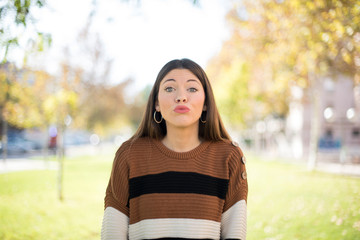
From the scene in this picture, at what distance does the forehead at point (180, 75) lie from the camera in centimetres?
238

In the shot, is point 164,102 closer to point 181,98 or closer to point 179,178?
point 181,98

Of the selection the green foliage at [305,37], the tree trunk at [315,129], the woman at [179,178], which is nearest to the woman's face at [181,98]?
the woman at [179,178]

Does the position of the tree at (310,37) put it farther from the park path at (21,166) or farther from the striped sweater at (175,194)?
the park path at (21,166)

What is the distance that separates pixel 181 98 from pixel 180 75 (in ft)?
0.68

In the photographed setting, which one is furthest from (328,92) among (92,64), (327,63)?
(92,64)

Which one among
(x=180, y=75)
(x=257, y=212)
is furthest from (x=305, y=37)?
(x=180, y=75)

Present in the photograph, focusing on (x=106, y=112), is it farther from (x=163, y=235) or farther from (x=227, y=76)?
(x=163, y=235)

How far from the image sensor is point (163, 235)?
2104mm

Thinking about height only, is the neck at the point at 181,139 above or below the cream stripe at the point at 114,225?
above

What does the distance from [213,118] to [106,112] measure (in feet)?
85.8

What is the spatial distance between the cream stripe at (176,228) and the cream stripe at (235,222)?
12 centimetres

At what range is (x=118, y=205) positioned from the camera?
228 cm

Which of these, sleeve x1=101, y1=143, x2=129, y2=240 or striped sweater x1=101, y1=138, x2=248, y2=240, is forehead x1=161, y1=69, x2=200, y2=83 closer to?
striped sweater x1=101, y1=138, x2=248, y2=240

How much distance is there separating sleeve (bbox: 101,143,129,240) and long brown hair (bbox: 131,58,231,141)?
296 millimetres
